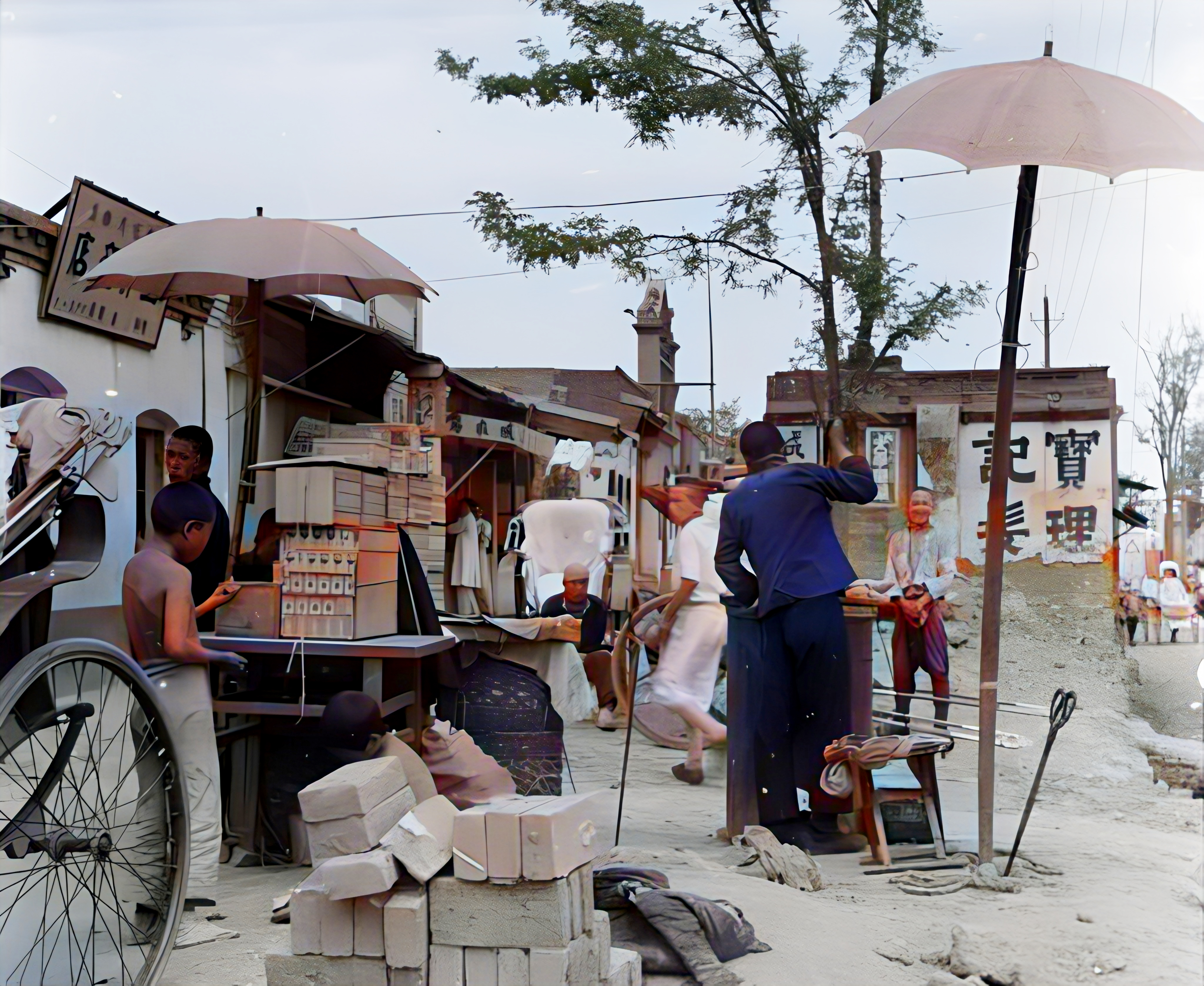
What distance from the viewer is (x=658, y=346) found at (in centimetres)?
520

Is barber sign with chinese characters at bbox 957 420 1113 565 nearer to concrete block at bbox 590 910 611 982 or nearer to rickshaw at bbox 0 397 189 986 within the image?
concrete block at bbox 590 910 611 982

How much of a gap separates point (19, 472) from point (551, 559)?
2.21m

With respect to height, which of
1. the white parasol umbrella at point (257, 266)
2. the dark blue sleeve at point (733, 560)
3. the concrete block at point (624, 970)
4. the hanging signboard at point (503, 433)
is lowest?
the concrete block at point (624, 970)

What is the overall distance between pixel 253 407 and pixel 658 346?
1.90m

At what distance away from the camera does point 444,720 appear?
5215mm

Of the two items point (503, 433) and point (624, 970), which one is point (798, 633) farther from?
point (624, 970)

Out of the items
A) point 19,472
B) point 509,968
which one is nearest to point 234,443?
point 19,472

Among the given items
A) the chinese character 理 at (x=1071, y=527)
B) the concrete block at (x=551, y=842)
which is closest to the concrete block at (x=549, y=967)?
the concrete block at (x=551, y=842)

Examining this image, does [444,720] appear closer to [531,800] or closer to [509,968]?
[531,800]

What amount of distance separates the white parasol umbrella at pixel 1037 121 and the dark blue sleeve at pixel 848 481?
126 cm

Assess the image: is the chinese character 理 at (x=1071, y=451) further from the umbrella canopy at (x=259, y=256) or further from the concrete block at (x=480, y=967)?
the concrete block at (x=480, y=967)

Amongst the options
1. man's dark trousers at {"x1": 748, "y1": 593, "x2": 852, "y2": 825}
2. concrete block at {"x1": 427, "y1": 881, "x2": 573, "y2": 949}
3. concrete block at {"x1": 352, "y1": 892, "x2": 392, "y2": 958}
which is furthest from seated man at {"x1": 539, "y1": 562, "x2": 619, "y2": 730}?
concrete block at {"x1": 352, "y1": 892, "x2": 392, "y2": 958}

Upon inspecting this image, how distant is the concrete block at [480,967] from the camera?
358cm

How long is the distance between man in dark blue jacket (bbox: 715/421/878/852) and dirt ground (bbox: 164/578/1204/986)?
0.22 m
